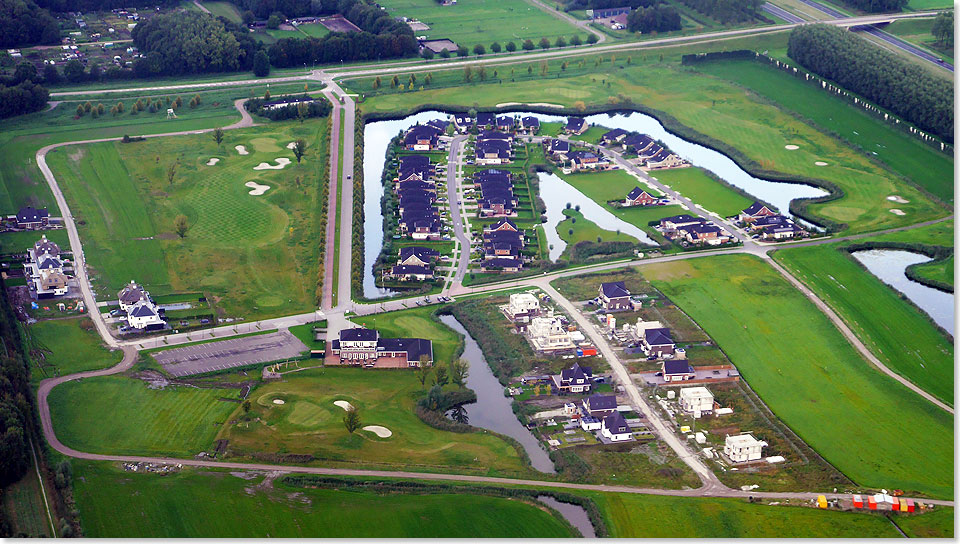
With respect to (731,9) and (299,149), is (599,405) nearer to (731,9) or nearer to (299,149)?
(299,149)

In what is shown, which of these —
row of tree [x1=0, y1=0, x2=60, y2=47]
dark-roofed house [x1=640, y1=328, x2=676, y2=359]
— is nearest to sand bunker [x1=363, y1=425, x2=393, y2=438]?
dark-roofed house [x1=640, y1=328, x2=676, y2=359]

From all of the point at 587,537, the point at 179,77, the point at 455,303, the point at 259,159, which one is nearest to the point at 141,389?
the point at 455,303

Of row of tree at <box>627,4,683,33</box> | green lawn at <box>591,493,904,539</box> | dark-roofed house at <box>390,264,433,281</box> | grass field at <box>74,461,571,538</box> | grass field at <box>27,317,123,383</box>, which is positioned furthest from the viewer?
row of tree at <box>627,4,683,33</box>

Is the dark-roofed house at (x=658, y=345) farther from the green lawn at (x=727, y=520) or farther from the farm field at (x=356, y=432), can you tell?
the green lawn at (x=727, y=520)

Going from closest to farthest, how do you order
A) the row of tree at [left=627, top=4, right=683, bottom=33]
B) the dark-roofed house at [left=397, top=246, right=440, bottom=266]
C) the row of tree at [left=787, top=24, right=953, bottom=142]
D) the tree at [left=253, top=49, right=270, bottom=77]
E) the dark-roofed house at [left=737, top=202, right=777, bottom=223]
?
the dark-roofed house at [left=397, top=246, right=440, bottom=266]
the dark-roofed house at [left=737, top=202, right=777, bottom=223]
the row of tree at [left=787, top=24, right=953, bottom=142]
the tree at [left=253, top=49, right=270, bottom=77]
the row of tree at [left=627, top=4, right=683, bottom=33]

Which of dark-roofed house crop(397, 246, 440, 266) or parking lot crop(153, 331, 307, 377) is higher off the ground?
dark-roofed house crop(397, 246, 440, 266)

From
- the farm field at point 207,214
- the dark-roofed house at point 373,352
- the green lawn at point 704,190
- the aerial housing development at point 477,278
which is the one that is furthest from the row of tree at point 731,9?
the dark-roofed house at point 373,352

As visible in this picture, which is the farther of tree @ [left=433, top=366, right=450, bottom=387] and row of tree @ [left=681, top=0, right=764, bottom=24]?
row of tree @ [left=681, top=0, right=764, bottom=24]

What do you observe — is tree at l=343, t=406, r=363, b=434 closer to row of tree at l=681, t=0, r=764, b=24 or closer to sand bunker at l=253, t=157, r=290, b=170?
sand bunker at l=253, t=157, r=290, b=170
